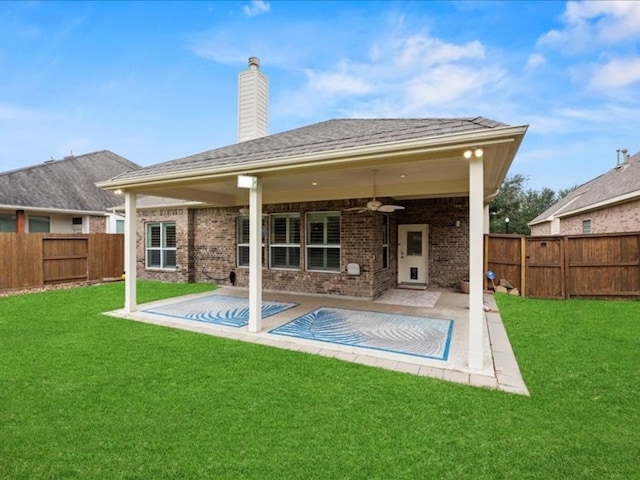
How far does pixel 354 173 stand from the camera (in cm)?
679

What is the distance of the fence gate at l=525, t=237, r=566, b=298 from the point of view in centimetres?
860

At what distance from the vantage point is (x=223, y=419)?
2975 mm

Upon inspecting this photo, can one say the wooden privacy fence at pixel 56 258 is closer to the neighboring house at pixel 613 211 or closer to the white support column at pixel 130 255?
the white support column at pixel 130 255

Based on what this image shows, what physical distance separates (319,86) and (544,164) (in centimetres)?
2764

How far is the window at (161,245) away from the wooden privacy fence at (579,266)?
11159 millimetres

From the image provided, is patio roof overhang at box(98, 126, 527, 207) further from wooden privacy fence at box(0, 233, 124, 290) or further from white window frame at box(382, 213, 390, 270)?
wooden privacy fence at box(0, 233, 124, 290)

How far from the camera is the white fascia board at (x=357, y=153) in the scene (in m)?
3.86

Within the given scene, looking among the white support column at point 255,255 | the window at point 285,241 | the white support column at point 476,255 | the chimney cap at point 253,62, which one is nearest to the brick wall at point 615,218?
the white support column at point 476,255

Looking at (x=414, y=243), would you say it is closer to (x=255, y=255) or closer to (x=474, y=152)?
(x=255, y=255)

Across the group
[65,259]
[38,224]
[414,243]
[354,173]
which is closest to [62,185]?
[38,224]

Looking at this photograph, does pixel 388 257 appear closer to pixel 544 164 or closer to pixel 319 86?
pixel 319 86

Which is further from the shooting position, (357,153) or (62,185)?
(62,185)

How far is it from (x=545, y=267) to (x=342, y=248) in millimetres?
5380

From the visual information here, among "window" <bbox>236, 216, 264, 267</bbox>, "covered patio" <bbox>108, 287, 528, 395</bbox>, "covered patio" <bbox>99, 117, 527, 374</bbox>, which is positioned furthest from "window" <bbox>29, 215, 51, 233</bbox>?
"covered patio" <bbox>108, 287, 528, 395</bbox>
